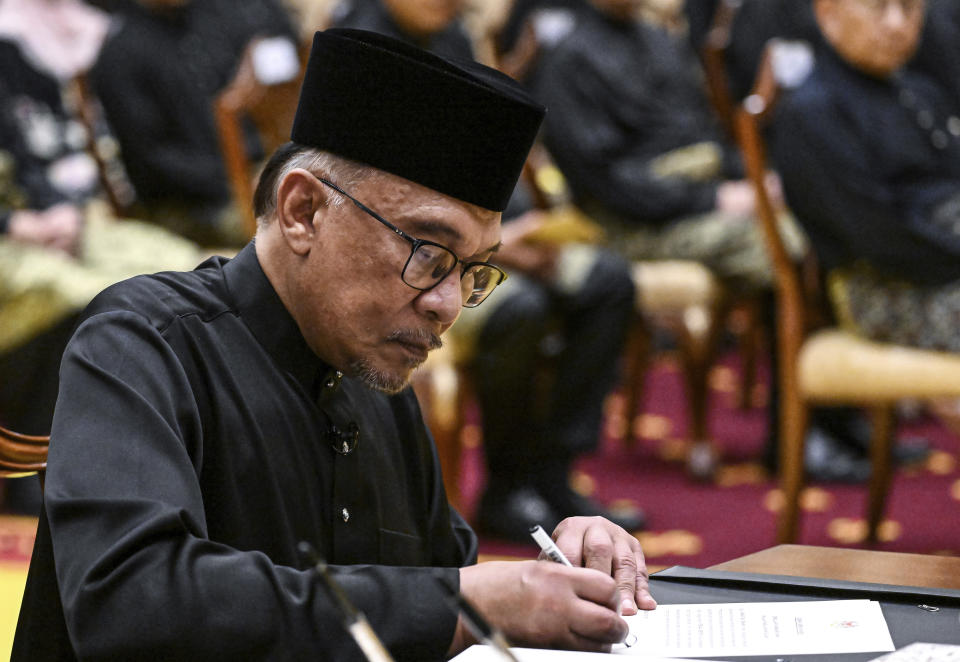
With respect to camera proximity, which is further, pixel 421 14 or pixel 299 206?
pixel 421 14

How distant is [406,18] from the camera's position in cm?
368

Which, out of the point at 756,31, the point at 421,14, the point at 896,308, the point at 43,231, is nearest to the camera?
the point at 896,308

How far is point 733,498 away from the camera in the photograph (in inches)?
146

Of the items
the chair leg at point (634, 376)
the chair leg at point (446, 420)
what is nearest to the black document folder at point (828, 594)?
the chair leg at point (446, 420)

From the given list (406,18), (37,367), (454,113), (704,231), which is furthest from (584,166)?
(454,113)

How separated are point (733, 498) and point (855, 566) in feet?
7.87

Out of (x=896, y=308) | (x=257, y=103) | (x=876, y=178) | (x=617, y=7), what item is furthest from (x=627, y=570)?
(x=617, y=7)

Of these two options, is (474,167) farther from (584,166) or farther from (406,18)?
(584,166)

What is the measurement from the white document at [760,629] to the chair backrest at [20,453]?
1.92ft

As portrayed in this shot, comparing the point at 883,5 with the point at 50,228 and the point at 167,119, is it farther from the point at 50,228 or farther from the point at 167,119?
the point at 167,119

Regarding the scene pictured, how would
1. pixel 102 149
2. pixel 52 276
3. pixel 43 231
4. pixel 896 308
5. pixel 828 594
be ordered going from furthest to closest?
1. pixel 102 149
2. pixel 43 231
3. pixel 52 276
4. pixel 896 308
5. pixel 828 594

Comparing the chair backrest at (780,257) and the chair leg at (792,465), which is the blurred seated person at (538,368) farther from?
the chair backrest at (780,257)

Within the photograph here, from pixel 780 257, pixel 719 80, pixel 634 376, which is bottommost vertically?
pixel 634 376

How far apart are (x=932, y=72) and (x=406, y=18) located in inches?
58.2
